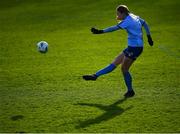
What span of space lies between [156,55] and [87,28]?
7.61 m

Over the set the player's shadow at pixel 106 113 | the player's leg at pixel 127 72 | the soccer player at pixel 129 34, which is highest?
the soccer player at pixel 129 34

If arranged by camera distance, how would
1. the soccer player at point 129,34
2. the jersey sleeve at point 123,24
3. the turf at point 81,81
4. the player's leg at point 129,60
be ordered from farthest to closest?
the player's leg at point 129,60 → the soccer player at point 129,34 → the jersey sleeve at point 123,24 → the turf at point 81,81

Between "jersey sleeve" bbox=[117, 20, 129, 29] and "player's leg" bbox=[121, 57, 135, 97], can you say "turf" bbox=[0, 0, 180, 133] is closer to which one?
"player's leg" bbox=[121, 57, 135, 97]

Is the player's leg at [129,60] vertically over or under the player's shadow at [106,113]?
over

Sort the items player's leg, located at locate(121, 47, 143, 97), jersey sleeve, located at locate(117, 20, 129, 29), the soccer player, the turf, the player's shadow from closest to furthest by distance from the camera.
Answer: the player's shadow → the turf → jersey sleeve, located at locate(117, 20, 129, 29) → the soccer player → player's leg, located at locate(121, 47, 143, 97)

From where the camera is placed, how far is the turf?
9812 mm

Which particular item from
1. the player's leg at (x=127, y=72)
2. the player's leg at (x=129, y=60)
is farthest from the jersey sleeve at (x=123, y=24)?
the player's leg at (x=127, y=72)

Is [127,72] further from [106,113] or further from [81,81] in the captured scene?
[81,81]

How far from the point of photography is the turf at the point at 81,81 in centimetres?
981

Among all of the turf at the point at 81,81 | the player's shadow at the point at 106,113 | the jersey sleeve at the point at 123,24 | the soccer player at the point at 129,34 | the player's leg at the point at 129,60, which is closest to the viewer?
the player's shadow at the point at 106,113

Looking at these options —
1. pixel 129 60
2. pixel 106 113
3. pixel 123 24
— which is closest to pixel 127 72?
pixel 129 60

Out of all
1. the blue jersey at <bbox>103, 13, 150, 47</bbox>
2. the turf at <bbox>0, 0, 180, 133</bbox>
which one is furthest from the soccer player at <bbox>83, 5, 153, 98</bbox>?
the turf at <bbox>0, 0, 180, 133</bbox>

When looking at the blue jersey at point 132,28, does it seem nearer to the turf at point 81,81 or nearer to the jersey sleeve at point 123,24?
the jersey sleeve at point 123,24

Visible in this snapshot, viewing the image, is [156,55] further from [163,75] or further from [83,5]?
[83,5]
